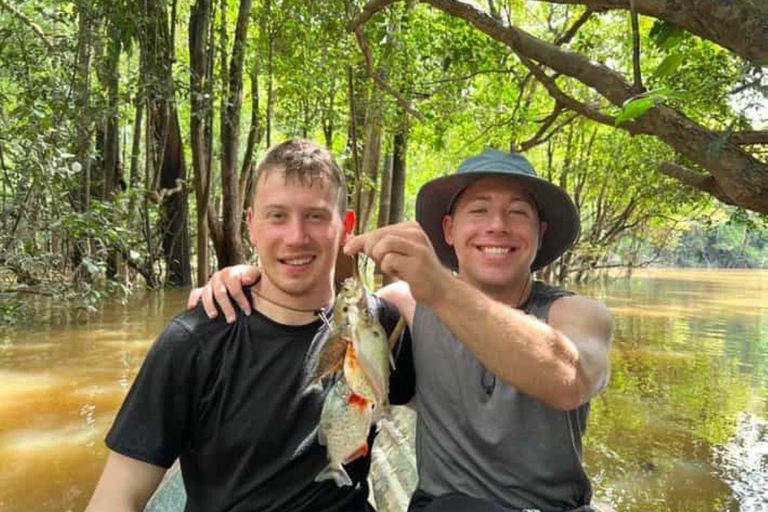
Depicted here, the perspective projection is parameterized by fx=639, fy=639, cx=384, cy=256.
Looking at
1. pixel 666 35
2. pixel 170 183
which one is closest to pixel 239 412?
pixel 666 35

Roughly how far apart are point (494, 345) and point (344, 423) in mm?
518

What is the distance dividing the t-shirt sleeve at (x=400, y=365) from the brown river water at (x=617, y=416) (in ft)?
11.2

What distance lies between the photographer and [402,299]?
2820 millimetres

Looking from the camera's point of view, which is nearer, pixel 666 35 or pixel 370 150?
pixel 666 35

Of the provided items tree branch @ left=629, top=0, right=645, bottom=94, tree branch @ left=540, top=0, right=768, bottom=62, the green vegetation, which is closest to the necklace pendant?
the green vegetation

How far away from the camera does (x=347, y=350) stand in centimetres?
185

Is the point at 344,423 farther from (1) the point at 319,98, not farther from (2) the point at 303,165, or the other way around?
(1) the point at 319,98

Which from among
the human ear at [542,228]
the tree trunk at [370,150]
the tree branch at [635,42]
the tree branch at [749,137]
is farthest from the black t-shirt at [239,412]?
the tree trunk at [370,150]

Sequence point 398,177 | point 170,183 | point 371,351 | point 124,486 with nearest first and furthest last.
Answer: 1. point 371,351
2. point 124,486
3. point 170,183
4. point 398,177

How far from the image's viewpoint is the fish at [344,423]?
1.95 m

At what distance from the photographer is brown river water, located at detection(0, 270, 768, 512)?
219 inches

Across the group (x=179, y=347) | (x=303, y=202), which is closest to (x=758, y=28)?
(x=303, y=202)

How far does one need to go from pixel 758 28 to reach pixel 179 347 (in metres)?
3.27

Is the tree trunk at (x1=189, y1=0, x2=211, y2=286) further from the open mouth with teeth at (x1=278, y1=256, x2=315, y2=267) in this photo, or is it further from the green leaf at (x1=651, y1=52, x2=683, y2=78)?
the green leaf at (x1=651, y1=52, x2=683, y2=78)
